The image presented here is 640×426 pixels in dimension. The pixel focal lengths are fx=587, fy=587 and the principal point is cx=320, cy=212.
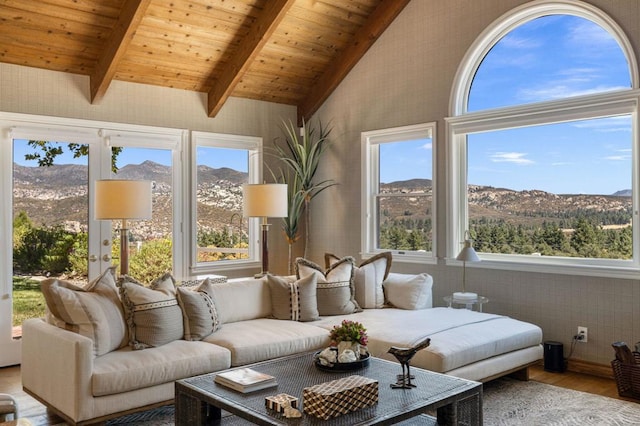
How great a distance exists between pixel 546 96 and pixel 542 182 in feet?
2.49

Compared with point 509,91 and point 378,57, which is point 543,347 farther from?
point 378,57

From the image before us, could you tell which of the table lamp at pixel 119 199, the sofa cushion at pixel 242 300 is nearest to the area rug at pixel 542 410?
the sofa cushion at pixel 242 300

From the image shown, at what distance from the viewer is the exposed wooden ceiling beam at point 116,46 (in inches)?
191

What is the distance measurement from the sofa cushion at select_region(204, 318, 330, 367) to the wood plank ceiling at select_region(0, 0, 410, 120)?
2686 millimetres

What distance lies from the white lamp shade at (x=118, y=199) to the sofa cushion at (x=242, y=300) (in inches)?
33.4

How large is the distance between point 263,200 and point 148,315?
1.60 m

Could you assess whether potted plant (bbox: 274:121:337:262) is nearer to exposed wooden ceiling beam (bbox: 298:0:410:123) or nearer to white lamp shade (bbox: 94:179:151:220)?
exposed wooden ceiling beam (bbox: 298:0:410:123)

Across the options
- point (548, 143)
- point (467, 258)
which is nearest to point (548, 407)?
point (467, 258)

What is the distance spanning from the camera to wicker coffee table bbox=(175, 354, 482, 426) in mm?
2619

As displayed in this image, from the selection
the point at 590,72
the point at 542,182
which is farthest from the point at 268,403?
the point at 590,72

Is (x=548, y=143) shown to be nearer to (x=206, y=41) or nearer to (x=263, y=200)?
(x=263, y=200)

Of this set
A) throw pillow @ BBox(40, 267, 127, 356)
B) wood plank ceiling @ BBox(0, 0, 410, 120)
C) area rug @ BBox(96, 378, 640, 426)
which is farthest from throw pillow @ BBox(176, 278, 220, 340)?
wood plank ceiling @ BBox(0, 0, 410, 120)

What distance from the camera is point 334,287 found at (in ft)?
16.4

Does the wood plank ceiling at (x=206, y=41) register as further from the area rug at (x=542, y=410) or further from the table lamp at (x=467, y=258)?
the area rug at (x=542, y=410)
